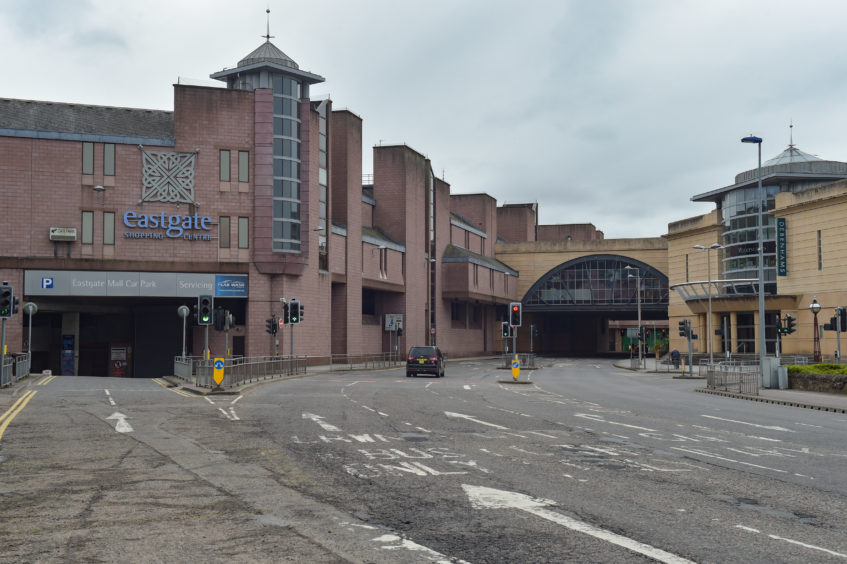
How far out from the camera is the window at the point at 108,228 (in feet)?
175

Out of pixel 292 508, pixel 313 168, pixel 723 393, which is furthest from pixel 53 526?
pixel 313 168

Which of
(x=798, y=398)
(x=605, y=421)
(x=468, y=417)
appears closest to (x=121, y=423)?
Answer: (x=468, y=417)

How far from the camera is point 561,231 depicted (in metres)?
131

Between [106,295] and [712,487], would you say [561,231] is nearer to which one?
[106,295]

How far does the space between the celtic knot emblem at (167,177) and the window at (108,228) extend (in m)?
2.22

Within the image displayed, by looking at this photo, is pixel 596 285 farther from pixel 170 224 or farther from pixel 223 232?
pixel 170 224

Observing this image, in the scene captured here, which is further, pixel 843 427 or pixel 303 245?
pixel 303 245

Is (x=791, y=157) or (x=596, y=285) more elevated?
(x=791, y=157)

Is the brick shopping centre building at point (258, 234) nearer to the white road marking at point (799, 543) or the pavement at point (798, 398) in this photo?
the pavement at point (798, 398)

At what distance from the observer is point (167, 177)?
54531 mm

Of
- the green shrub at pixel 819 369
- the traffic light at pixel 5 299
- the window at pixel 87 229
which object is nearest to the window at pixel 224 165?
the window at pixel 87 229

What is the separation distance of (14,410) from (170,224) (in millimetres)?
34989

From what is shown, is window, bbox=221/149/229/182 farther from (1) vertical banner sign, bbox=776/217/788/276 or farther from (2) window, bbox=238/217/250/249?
(1) vertical banner sign, bbox=776/217/788/276

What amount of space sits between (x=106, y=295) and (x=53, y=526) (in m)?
→ 48.2
